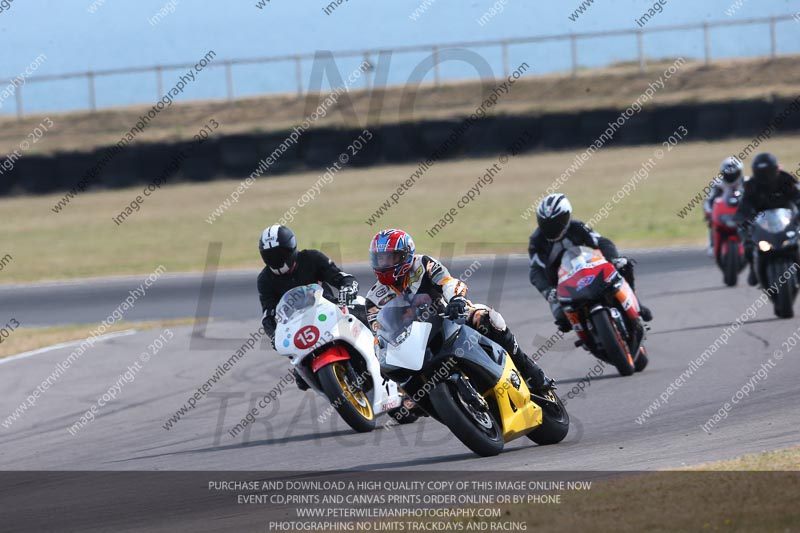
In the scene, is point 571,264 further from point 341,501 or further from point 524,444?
point 341,501

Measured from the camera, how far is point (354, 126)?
110 feet

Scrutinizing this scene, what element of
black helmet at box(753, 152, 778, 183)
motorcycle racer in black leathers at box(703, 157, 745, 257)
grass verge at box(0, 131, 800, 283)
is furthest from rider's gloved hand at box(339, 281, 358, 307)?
grass verge at box(0, 131, 800, 283)

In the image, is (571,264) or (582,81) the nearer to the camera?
(571,264)

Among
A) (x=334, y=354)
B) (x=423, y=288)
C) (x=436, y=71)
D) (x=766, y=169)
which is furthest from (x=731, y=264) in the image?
(x=436, y=71)

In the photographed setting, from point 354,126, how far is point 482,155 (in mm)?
3460

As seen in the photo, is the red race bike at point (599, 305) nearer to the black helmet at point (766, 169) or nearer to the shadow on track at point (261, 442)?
the shadow on track at point (261, 442)

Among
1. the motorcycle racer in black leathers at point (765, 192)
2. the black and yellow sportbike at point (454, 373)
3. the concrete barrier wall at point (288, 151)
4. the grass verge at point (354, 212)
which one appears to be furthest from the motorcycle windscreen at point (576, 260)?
the concrete barrier wall at point (288, 151)

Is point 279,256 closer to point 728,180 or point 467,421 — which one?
point 467,421

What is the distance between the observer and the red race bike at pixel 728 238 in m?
16.9

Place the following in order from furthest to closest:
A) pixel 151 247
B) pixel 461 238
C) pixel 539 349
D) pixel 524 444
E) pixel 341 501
Result: pixel 151 247 < pixel 461 238 < pixel 539 349 < pixel 524 444 < pixel 341 501

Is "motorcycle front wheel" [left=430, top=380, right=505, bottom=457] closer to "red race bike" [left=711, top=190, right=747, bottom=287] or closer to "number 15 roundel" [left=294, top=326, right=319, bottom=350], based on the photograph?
"number 15 roundel" [left=294, top=326, right=319, bottom=350]

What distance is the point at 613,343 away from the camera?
36.6 feet

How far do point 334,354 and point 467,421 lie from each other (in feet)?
6.62

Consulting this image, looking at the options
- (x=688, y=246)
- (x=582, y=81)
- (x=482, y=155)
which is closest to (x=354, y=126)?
(x=482, y=155)
